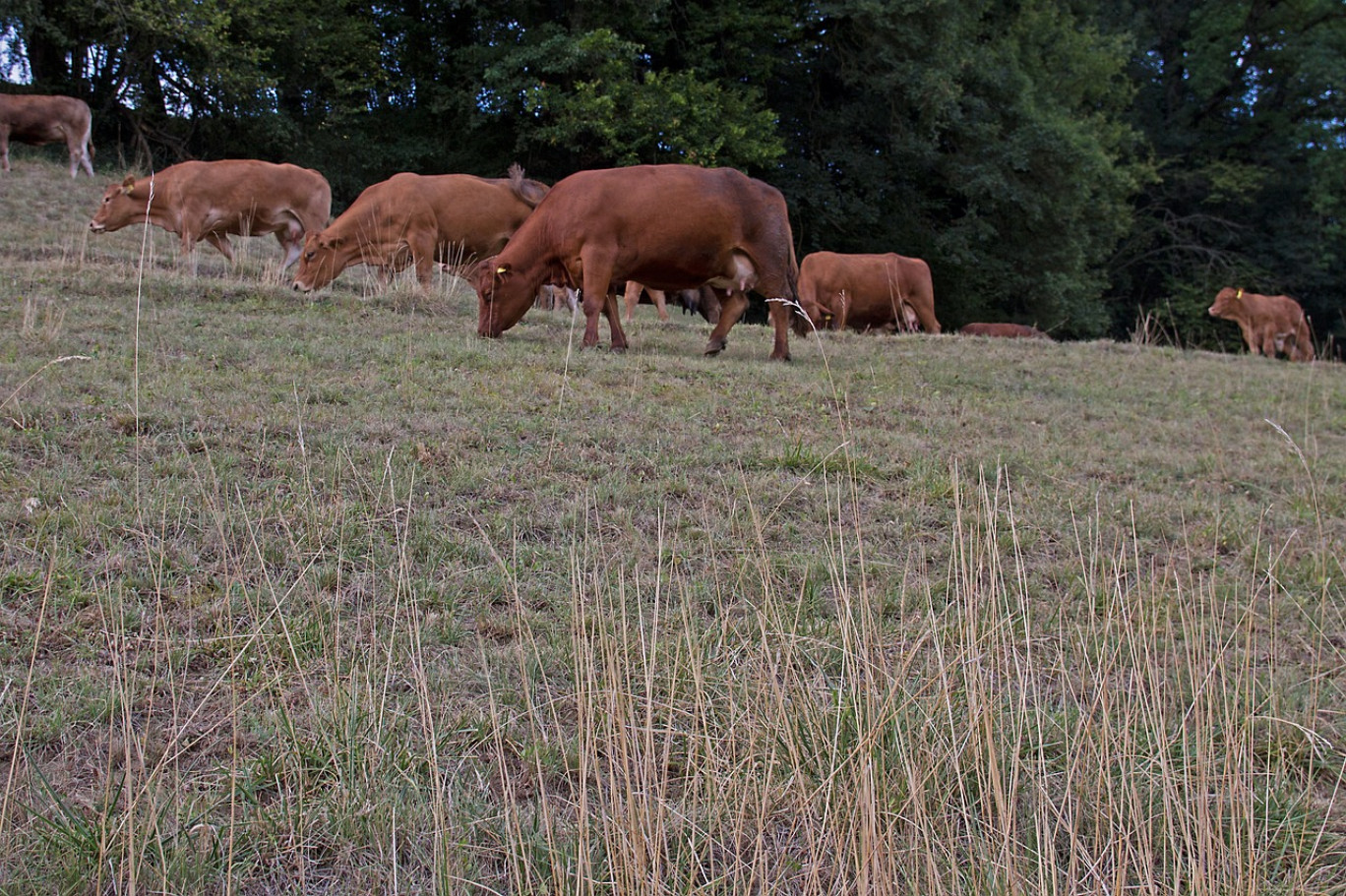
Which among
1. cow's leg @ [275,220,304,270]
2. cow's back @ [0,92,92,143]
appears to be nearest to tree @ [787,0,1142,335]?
cow's leg @ [275,220,304,270]

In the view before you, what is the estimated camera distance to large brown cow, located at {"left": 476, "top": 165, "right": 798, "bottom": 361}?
10.4 metres

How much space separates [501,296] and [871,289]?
9536 millimetres

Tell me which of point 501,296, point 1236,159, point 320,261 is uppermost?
point 1236,159

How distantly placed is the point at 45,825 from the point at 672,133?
887 inches

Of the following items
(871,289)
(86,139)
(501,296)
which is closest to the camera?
(501,296)

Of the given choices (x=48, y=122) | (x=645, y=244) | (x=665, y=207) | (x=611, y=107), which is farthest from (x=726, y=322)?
(x=48, y=122)

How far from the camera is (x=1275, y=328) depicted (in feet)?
79.9

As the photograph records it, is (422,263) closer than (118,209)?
Yes

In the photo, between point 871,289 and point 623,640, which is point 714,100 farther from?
point 623,640

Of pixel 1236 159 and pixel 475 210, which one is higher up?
pixel 1236 159

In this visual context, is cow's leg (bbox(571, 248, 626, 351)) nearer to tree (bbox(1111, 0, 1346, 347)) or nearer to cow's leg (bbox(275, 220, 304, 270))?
cow's leg (bbox(275, 220, 304, 270))

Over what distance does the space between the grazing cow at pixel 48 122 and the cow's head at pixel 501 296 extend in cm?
1444

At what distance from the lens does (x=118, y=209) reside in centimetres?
1513

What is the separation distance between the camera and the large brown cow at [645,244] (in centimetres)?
1040
